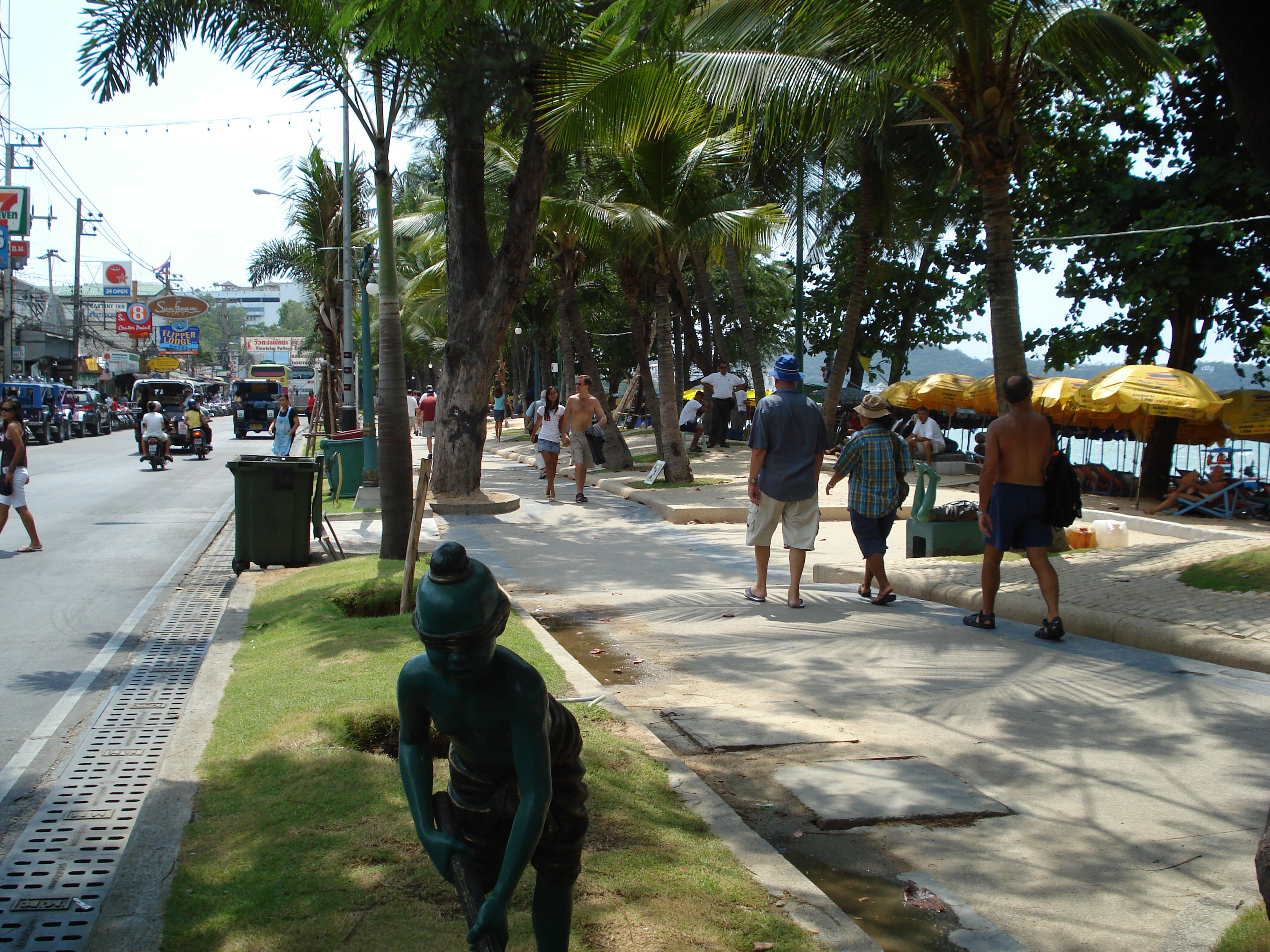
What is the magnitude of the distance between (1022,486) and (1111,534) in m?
4.40

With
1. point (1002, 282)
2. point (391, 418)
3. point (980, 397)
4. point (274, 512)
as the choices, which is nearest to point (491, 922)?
point (391, 418)

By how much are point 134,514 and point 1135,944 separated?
1594 cm

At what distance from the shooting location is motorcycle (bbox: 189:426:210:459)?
30.0 meters

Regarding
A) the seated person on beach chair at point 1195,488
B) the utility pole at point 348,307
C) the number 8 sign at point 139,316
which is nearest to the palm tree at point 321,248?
the utility pole at point 348,307

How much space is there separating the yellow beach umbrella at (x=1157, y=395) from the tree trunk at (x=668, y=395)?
21.6 ft

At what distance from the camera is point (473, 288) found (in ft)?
49.6

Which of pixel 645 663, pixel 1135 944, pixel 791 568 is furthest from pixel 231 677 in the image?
pixel 1135 944

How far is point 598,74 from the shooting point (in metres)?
9.88

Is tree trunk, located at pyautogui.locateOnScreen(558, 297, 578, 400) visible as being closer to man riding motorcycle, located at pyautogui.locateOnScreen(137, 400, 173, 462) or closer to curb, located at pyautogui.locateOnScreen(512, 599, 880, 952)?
man riding motorcycle, located at pyautogui.locateOnScreen(137, 400, 173, 462)

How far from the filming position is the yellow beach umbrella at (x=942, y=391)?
23.9 meters

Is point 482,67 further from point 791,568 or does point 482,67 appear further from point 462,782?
point 462,782

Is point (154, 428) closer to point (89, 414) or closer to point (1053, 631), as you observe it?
point (89, 414)

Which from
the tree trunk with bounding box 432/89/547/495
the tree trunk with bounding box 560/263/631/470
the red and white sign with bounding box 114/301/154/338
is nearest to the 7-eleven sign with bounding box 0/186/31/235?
the tree trunk with bounding box 560/263/631/470

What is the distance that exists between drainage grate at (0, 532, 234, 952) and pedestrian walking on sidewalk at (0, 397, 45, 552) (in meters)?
5.52
